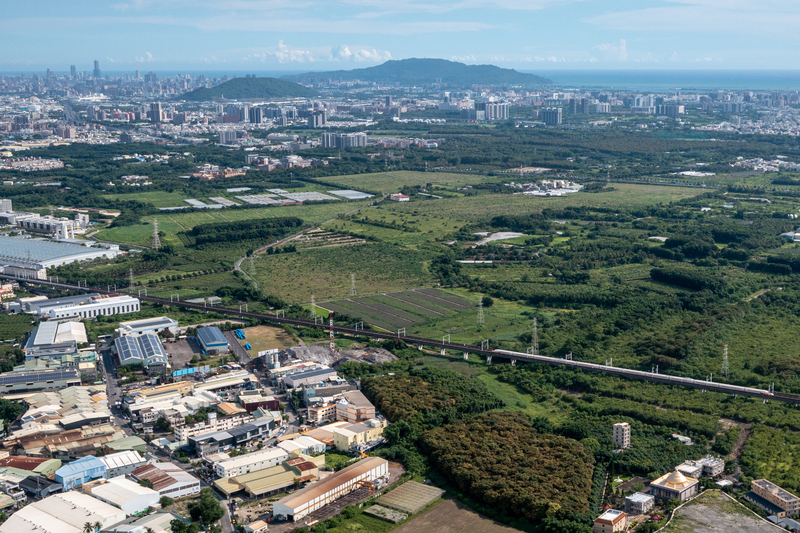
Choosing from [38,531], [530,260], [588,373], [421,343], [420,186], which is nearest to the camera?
[38,531]

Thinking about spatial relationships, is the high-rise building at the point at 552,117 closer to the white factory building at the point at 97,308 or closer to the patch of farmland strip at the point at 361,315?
the patch of farmland strip at the point at 361,315

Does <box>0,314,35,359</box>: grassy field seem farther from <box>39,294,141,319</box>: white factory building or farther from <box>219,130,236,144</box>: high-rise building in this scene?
<box>219,130,236,144</box>: high-rise building

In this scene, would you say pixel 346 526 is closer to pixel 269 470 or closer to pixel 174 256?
pixel 269 470

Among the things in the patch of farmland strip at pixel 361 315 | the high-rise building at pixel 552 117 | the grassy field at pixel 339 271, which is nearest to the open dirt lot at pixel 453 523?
the patch of farmland strip at pixel 361 315

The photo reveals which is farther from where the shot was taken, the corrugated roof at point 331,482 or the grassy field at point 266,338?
the grassy field at point 266,338

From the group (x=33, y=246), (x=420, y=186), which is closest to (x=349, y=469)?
(x=33, y=246)

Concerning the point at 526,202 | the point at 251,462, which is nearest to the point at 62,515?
the point at 251,462

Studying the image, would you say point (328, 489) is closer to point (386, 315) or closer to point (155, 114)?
point (386, 315)
